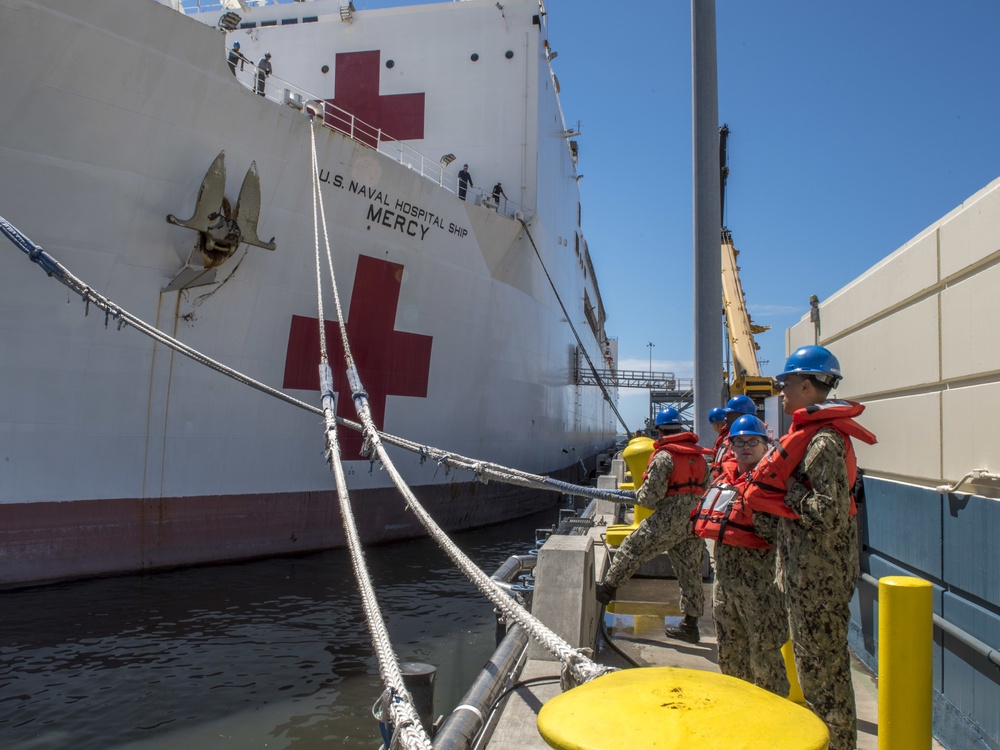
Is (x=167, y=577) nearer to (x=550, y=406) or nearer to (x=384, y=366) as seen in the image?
(x=384, y=366)

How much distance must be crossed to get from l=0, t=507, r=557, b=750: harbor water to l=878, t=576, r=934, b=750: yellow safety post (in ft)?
7.91

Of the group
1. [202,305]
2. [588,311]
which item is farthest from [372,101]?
[588,311]

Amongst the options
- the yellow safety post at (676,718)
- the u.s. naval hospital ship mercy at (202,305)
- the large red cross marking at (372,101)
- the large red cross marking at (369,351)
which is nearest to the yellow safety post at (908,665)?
the yellow safety post at (676,718)

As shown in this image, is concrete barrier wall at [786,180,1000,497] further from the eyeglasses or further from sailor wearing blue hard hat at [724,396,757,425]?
the eyeglasses

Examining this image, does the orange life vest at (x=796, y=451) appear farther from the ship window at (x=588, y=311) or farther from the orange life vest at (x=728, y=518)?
the ship window at (x=588, y=311)

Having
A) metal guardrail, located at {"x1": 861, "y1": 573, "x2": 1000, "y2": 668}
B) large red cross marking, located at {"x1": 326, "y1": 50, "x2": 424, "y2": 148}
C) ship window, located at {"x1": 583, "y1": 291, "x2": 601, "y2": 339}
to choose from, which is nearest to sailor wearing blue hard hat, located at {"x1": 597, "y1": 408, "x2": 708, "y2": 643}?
metal guardrail, located at {"x1": 861, "y1": 573, "x2": 1000, "y2": 668}

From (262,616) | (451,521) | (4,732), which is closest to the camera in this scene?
(4,732)

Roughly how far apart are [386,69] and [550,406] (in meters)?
6.17

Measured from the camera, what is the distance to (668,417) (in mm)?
3869

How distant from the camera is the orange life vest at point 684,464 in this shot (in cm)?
352

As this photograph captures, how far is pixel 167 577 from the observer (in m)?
5.72

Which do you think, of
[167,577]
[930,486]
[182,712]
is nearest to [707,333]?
[930,486]

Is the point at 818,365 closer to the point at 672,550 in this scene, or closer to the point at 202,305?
the point at 672,550

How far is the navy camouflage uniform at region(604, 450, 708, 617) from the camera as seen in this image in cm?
346
